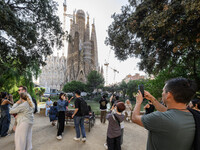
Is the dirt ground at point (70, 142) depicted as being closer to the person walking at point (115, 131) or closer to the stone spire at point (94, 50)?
the person walking at point (115, 131)

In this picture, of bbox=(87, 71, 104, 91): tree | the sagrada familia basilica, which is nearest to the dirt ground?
bbox=(87, 71, 104, 91): tree

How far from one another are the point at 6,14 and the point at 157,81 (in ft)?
30.8

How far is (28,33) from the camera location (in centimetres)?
559

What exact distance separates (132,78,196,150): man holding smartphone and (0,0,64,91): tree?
226 inches

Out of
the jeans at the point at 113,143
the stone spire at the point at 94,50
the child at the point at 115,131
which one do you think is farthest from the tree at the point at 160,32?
A: the stone spire at the point at 94,50

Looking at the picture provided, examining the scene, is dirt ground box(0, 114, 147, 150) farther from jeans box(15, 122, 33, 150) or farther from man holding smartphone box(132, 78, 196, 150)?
man holding smartphone box(132, 78, 196, 150)

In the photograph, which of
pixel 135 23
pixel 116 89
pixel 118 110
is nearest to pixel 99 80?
pixel 116 89

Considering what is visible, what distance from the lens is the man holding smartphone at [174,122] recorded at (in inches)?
40.3

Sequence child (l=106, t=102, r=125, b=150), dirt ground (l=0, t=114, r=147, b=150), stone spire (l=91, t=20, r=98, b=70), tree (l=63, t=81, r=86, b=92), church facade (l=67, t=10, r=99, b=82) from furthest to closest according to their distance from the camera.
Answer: stone spire (l=91, t=20, r=98, b=70) < church facade (l=67, t=10, r=99, b=82) < tree (l=63, t=81, r=86, b=92) < dirt ground (l=0, t=114, r=147, b=150) < child (l=106, t=102, r=125, b=150)

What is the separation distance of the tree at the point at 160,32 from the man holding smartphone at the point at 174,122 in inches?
136

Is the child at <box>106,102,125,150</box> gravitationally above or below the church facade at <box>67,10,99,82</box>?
below

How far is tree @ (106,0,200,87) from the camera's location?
4328 millimetres

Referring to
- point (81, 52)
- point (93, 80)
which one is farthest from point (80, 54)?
A: point (93, 80)

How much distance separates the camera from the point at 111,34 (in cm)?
818
